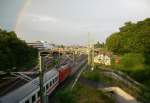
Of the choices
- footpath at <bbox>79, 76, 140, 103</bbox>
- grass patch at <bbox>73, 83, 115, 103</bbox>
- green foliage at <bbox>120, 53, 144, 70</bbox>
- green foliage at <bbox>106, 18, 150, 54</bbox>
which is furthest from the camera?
green foliage at <bbox>106, 18, 150, 54</bbox>

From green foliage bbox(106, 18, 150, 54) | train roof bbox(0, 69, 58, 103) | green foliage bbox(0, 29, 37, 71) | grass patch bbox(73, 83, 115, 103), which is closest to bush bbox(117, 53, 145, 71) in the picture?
green foliage bbox(106, 18, 150, 54)

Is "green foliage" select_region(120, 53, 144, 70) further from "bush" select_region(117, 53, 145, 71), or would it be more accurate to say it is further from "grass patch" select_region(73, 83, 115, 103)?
"grass patch" select_region(73, 83, 115, 103)

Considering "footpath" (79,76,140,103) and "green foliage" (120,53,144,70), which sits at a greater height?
"green foliage" (120,53,144,70)

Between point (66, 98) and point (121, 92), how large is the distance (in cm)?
1171

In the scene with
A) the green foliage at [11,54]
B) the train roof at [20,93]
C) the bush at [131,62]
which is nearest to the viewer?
the train roof at [20,93]

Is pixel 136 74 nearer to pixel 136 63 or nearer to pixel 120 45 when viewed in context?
pixel 136 63

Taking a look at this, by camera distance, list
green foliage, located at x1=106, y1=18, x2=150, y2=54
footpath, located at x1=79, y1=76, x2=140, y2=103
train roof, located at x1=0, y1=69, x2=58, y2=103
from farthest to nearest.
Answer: green foliage, located at x1=106, y1=18, x2=150, y2=54, footpath, located at x1=79, y1=76, x2=140, y2=103, train roof, located at x1=0, y1=69, x2=58, y2=103

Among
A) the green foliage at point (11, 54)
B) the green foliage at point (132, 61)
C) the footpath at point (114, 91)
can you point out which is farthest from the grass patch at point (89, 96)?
the green foliage at point (132, 61)

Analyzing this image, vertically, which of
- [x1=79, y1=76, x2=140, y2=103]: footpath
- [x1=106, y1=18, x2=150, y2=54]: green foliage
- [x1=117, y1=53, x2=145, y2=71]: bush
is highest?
[x1=106, y1=18, x2=150, y2=54]: green foliage

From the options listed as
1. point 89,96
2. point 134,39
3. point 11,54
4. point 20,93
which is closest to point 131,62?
point 134,39

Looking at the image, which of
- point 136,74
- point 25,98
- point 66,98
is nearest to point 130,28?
point 136,74

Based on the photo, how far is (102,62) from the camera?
249 ft

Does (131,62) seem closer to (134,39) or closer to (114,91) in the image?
(134,39)

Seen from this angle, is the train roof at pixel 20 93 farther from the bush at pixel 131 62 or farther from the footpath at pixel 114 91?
the bush at pixel 131 62
